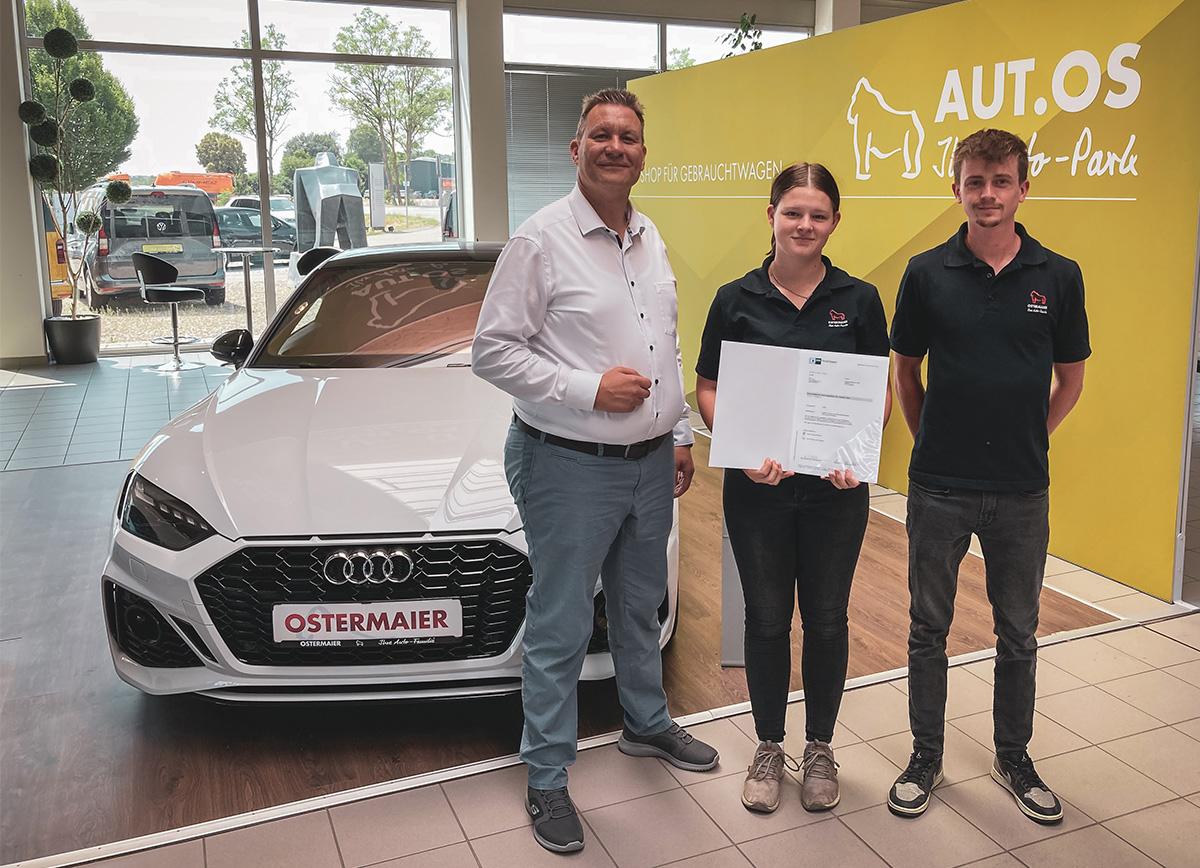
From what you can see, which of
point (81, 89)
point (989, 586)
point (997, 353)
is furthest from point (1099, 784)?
point (81, 89)

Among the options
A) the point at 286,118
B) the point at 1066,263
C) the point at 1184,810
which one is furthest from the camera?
the point at 286,118

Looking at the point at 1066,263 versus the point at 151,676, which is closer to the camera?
the point at 1066,263

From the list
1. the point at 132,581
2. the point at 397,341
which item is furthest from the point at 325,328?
the point at 132,581

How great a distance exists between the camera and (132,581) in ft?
7.96

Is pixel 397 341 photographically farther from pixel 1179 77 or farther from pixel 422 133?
pixel 422 133

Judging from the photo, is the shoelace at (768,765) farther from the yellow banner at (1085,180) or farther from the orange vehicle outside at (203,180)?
the orange vehicle outside at (203,180)

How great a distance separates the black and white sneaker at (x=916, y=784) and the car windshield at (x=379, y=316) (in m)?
1.89

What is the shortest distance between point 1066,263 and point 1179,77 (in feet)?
5.90

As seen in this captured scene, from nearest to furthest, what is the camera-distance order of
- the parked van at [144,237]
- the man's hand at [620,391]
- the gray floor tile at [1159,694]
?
the man's hand at [620,391]
the gray floor tile at [1159,694]
the parked van at [144,237]

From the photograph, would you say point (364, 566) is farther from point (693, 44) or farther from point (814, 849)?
point (693, 44)

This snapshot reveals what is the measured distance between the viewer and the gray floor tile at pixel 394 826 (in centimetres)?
216

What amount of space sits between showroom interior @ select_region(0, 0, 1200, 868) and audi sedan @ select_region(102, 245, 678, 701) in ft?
0.38

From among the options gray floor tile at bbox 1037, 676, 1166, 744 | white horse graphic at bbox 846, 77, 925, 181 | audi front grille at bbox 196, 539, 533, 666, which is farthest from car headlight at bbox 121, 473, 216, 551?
white horse graphic at bbox 846, 77, 925, 181

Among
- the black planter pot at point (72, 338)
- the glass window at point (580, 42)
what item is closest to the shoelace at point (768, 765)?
the black planter pot at point (72, 338)
